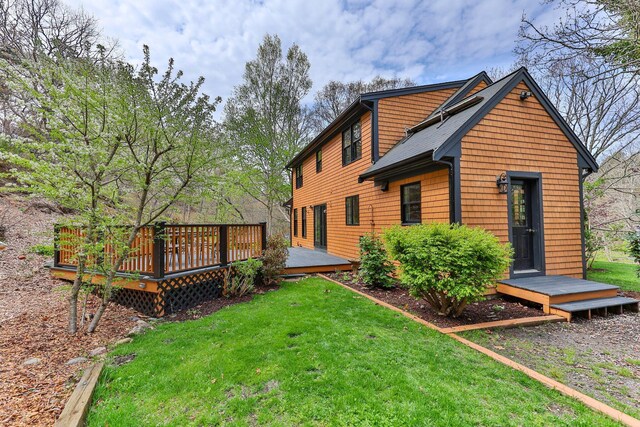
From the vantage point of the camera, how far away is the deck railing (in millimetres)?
4895

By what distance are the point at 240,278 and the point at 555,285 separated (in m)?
6.36

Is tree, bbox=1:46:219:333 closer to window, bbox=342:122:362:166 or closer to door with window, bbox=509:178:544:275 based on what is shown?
window, bbox=342:122:362:166

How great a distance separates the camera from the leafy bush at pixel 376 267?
6512mm

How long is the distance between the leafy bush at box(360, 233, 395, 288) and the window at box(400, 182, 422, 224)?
1.12 meters

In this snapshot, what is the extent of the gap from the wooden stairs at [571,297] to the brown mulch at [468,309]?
9.2 inches

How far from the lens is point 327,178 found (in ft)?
39.1

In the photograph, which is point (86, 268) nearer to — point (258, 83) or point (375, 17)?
point (375, 17)

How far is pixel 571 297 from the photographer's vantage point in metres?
4.89

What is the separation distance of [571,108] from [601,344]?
1467 centimetres

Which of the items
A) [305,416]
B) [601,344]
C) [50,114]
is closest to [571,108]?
[601,344]

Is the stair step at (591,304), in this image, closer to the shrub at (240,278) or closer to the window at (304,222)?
the shrub at (240,278)

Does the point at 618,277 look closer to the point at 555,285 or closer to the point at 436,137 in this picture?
the point at 555,285

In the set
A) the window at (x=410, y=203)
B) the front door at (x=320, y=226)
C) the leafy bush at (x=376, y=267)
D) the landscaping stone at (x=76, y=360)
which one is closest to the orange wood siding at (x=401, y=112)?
the window at (x=410, y=203)

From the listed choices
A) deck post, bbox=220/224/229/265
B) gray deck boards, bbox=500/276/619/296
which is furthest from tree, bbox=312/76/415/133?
gray deck boards, bbox=500/276/619/296
